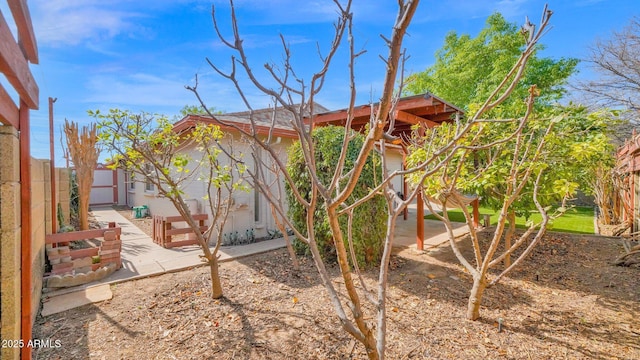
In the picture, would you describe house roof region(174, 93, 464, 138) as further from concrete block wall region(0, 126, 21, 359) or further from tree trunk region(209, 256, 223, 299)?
concrete block wall region(0, 126, 21, 359)

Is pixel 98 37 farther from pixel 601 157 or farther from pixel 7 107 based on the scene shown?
pixel 601 157

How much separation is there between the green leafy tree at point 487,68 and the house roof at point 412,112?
7.57 metres

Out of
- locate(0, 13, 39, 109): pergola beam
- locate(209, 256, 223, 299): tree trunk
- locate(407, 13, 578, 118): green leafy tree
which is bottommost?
locate(209, 256, 223, 299): tree trunk

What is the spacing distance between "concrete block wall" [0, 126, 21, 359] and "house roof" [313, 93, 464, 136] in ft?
11.2

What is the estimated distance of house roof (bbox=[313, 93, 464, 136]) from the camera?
4.94 meters

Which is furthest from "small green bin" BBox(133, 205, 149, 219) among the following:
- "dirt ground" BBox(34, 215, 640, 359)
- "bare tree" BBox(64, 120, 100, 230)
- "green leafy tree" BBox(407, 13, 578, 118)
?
"green leafy tree" BBox(407, 13, 578, 118)

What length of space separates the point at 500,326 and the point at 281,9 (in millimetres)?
3632

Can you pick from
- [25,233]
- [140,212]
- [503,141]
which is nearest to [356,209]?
[503,141]

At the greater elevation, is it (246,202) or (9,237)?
(9,237)

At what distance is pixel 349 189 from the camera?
1.30 metres

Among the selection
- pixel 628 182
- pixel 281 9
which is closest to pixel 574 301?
pixel 281 9

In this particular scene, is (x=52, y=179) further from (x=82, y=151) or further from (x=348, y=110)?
(x=348, y=110)

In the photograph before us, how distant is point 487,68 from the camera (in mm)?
15250

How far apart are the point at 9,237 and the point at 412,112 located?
576 cm
